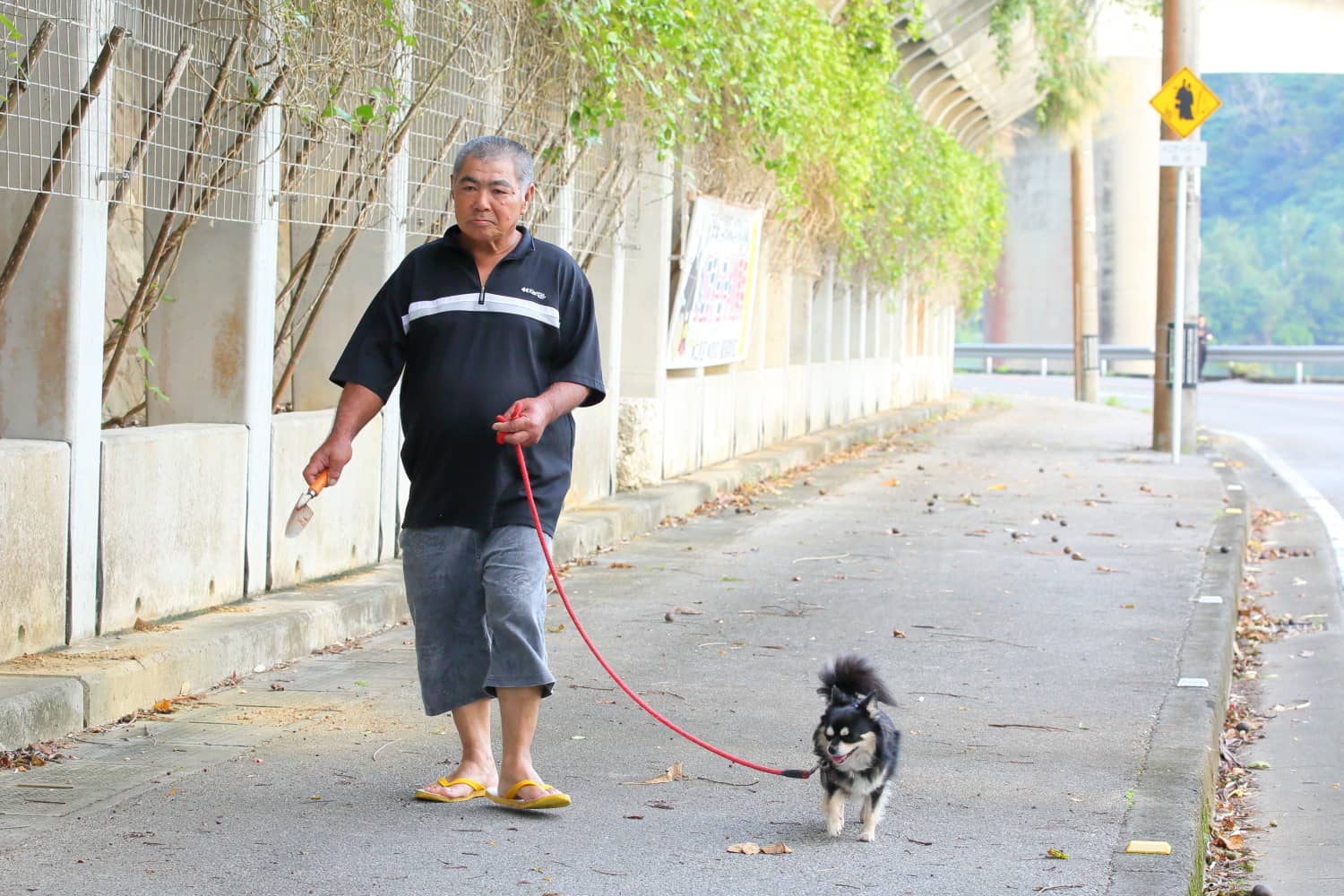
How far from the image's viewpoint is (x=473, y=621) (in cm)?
516

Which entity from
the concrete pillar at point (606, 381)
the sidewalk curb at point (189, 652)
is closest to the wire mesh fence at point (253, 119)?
the sidewalk curb at point (189, 652)

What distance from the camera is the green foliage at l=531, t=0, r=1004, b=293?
10.7 metres

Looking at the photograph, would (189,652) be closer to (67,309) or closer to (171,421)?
(67,309)

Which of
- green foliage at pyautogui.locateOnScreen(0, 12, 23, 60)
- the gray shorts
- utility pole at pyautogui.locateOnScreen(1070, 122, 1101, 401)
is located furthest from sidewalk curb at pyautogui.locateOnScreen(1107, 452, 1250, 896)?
utility pole at pyautogui.locateOnScreen(1070, 122, 1101, 401)

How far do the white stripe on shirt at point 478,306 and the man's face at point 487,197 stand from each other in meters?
0.17

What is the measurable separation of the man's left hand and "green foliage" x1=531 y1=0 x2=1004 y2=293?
5410 mm

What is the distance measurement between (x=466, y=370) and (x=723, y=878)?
160 centimetres

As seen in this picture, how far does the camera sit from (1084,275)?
119ft

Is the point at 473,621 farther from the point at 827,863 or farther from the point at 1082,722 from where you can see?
the point at 1082,722

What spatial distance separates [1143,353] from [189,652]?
4912cm

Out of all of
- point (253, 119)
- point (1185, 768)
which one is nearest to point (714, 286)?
point (253, 119)

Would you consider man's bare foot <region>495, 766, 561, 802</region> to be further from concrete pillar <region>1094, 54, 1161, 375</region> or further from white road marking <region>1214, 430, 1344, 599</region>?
concrete pillar <region>1094, 54, 1161, 375</region>

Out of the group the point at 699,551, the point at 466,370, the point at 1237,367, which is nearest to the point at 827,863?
the point at 466,370

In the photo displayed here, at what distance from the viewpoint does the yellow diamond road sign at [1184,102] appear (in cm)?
1764
